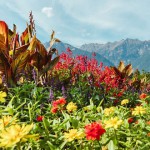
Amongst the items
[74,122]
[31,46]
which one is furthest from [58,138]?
[31,46]

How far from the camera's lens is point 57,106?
7.82ft

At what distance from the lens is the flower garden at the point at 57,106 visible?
1.50 metres

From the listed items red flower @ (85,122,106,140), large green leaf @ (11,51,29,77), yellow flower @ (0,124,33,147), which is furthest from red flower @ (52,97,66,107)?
large green leaf @ (11,51,29,77)

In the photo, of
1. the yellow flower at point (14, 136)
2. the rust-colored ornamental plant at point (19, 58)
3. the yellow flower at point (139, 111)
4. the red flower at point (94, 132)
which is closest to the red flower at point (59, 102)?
the yellow flower at point (139, 111)

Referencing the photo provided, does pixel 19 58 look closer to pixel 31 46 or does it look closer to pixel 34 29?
pixel 31 46

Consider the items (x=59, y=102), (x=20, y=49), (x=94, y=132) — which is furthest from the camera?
(x=20, y=49)

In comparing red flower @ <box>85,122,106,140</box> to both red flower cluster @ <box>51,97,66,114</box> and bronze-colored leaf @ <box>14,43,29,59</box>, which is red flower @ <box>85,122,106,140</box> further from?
bronze-colored leaf @ <box>14,43,29,59</box>

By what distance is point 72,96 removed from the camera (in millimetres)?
4027

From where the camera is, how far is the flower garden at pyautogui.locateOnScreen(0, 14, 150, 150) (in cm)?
150

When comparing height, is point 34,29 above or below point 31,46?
above

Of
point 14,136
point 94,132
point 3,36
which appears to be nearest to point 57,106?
point 94,132

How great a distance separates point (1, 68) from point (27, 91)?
3.15 ft

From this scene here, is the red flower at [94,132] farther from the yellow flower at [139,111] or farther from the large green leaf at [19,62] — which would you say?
the large green leaf at [19,62]

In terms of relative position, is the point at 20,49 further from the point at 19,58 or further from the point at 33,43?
the point at 19,58
